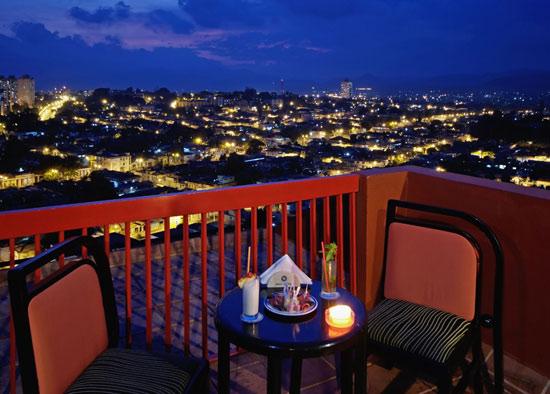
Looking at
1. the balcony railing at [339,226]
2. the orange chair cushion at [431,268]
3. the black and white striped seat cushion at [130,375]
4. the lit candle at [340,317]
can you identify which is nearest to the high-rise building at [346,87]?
the balcony railing at [339,226]

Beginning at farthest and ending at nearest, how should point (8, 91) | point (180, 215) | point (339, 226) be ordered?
point (8, 91), point (339, 226), point (180, 215)

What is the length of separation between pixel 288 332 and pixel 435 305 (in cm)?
108

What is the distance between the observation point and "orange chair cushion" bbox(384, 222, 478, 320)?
2354mm

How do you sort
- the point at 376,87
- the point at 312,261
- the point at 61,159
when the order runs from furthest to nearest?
the point at 376,87, the point at 61,159, the point at 312,261

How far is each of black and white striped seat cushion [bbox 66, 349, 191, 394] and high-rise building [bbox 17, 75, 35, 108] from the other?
92357 mm

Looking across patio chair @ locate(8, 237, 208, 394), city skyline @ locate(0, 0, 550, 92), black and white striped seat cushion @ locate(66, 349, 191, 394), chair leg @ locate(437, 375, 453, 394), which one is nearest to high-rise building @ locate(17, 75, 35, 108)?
city skyline @ locate(0, 0, 550, 92)

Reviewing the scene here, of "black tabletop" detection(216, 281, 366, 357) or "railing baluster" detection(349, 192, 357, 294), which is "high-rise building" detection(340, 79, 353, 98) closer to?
"railing baluster" detection(349, 192, 357, 294)

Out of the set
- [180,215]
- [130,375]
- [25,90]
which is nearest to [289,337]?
[130,375]

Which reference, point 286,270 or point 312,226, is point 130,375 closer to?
point 286,270

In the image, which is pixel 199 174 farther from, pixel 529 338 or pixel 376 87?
pixel 376 87

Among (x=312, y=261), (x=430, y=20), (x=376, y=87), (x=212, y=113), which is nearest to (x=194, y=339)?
(x=312, y=261)

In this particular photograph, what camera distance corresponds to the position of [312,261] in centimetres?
304

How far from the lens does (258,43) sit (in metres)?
125

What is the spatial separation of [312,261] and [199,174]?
33.6m
